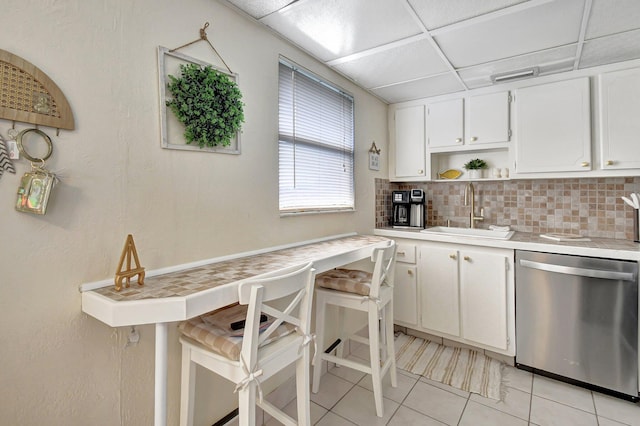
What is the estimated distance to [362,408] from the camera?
6.41 ft

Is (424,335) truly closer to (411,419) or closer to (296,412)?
(411,419)

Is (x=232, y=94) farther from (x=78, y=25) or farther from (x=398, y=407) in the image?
(x=398, y=407)

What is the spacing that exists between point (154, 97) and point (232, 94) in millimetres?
375

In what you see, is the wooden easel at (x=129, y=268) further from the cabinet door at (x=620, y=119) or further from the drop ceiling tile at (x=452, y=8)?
the cabinet door at (x=620, y=119)

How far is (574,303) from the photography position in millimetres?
2088

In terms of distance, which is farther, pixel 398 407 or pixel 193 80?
pixel 398 407

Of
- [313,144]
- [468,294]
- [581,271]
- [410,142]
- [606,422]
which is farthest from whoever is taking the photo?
[410,142]

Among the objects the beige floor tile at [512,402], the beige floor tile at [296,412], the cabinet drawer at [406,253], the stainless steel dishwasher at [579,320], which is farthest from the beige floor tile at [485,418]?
the cabinet drawer at [406,253]

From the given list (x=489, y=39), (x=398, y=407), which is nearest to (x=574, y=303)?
(x=398, y=407)

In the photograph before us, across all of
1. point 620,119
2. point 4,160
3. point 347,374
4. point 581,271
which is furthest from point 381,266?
point 620,119

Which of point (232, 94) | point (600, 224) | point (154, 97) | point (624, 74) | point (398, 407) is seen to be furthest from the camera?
point (600, 224)

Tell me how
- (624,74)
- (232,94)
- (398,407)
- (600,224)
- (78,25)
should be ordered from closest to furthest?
(78,25) → (232,94) → (398,407) → (624,74) → (600,224)

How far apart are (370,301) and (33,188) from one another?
5.35ft

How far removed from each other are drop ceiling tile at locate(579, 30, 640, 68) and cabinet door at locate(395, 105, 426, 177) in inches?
50.0
